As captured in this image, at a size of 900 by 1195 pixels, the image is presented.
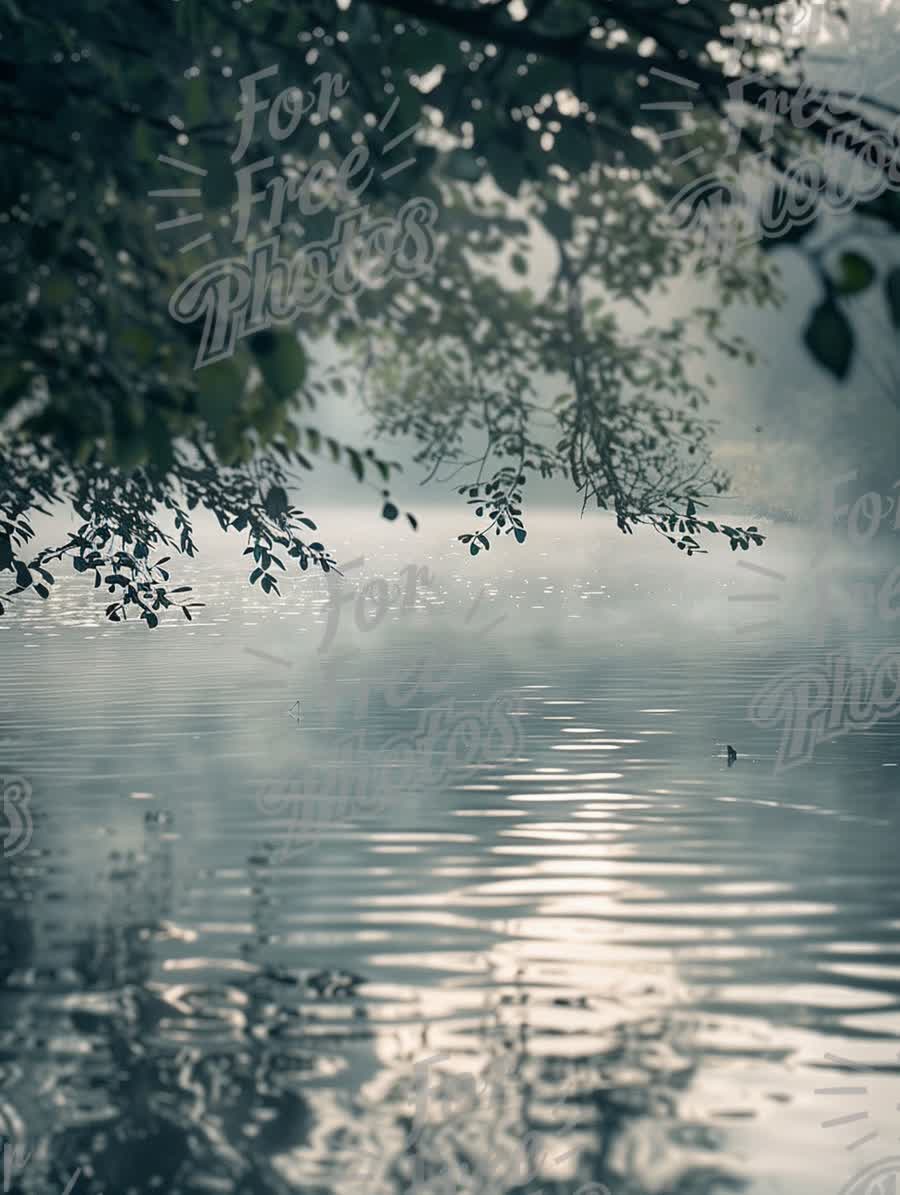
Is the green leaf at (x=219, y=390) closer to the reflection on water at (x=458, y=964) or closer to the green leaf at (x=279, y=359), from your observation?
the green leaf at (x=279, y=359)

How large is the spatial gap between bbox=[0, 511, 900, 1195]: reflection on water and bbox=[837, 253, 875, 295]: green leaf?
475 cm

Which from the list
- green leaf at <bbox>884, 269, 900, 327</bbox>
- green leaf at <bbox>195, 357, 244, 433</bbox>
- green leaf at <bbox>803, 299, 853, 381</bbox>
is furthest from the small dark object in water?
green leaf at <bbox>803, 299, 853, 381</bbox>

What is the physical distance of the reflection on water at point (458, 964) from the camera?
29.4 ft

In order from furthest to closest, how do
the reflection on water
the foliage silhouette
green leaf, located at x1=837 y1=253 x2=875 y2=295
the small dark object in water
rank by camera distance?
the small dark object in water
the reflection on water
the foliage silhouette
green leaf, located at x1=837 y1=253 x2=875 y2=295

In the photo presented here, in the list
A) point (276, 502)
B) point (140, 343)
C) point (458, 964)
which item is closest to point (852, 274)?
point (140, 343)

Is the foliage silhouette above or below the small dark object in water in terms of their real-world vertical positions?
above

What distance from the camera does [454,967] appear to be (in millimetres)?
12266

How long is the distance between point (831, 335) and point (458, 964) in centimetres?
811

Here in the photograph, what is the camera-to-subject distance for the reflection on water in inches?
353

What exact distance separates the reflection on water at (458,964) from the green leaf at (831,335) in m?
4.63

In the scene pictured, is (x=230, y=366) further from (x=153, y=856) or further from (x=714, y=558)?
(x=714, y=558)

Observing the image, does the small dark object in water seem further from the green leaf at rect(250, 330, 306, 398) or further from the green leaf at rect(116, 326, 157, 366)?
the green leaf at rect(250, 330, 306, 398)

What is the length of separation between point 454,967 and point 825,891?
3884 millimetres

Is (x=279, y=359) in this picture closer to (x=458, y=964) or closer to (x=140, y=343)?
(x=140, y=343)
